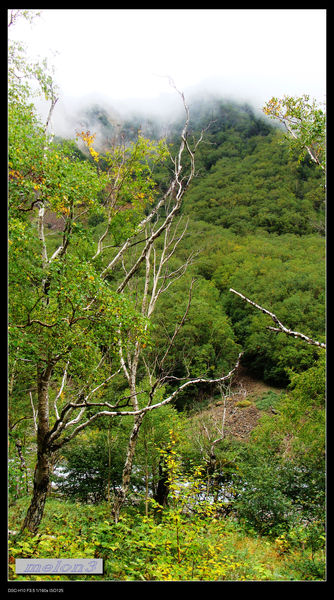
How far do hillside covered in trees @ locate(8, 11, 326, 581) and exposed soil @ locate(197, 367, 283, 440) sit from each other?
0.19 m

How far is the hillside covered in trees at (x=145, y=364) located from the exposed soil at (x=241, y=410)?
19 cm

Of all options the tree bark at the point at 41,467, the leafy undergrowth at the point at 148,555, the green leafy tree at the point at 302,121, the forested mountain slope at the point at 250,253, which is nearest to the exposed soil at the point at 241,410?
the forested mountain slope at the point at 250,253

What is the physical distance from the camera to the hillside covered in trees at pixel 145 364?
408cm

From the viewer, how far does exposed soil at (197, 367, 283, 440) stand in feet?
55.9

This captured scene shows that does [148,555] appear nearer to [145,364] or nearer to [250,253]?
[145,364]

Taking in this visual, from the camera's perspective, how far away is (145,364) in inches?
344

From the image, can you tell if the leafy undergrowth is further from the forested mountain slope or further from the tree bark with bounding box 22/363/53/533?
the forested mountain slope

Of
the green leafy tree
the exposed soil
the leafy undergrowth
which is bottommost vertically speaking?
the exposed soil

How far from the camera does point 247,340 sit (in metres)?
26.6

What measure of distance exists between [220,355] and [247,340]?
15.0ft

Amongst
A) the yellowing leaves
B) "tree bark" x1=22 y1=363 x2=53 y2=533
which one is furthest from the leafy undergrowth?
the yellowing leaves

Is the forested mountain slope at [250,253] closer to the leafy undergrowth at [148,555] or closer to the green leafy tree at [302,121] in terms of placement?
the green leafy tree at [302,121]
